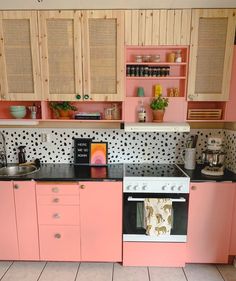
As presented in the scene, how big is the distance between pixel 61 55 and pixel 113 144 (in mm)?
1086

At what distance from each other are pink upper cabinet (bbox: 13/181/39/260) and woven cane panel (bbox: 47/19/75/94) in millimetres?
962

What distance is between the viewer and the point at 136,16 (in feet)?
6.97

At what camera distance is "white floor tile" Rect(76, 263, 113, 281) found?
2082 mm

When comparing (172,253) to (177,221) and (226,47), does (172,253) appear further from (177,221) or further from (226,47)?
(226,47)

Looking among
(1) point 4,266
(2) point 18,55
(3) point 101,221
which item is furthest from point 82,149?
(1) point 4,266

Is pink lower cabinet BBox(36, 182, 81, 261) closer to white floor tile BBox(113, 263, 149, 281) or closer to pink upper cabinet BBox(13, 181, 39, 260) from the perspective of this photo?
pink upper cabinet BBox(13, 181, 39, 260)

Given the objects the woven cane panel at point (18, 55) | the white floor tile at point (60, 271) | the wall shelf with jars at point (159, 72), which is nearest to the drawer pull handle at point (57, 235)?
the white floor tile at point (60, 271)

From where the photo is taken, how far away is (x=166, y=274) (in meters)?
2.13

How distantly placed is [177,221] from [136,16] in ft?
6.44

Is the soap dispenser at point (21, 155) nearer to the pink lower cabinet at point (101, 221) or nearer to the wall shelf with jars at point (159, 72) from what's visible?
the pink lower cabinet at point (101, 221)

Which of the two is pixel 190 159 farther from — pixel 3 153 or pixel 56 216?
pixel 3 153

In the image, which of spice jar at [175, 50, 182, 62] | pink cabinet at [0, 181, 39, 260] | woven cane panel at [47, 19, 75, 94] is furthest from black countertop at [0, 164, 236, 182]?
spice jar at [175, 50, 182, 62]

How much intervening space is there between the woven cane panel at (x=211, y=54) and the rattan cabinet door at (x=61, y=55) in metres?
1.16

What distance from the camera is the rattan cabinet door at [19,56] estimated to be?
6.98 feet
